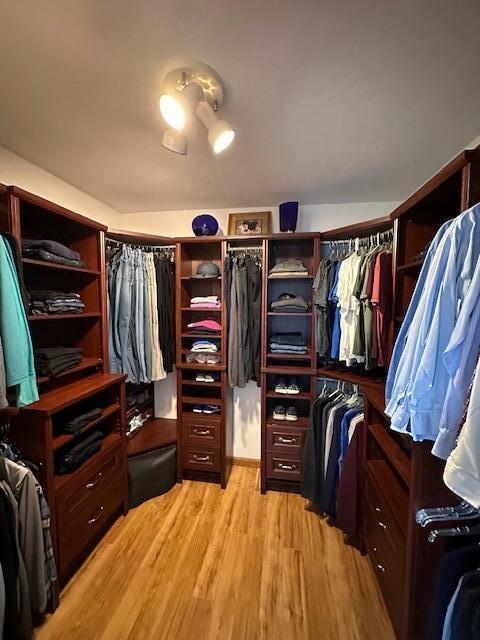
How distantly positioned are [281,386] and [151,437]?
120cm

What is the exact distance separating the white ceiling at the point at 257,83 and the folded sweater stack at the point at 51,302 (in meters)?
0.85

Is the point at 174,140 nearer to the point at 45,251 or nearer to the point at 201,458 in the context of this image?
the point at 45,251

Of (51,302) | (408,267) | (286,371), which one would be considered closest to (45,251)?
(51,302)

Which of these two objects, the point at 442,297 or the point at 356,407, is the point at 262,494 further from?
the point at 442,297

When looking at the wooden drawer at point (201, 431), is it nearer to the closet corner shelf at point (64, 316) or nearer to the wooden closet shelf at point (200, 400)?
the wooden closet shelf at point (200, 400)

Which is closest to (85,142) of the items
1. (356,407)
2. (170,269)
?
(170,269)

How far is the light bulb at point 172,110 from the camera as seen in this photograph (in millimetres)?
1012

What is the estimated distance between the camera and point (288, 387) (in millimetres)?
2184

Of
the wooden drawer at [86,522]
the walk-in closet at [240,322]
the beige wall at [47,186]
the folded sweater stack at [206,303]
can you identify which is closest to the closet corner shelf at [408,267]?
the walk-in closet at [240,322]

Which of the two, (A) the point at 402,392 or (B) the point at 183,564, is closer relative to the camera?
(A) the point at 402,392

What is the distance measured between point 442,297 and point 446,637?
1048mm

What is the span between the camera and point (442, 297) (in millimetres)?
823

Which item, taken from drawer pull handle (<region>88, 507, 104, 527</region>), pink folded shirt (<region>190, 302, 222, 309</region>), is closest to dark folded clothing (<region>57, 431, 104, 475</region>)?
drawer pull handle (<region>88, 507, 104, 527</region>)

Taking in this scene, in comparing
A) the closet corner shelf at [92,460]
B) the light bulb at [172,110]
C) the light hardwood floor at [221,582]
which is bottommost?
the light hardwood floor at [221,582]
